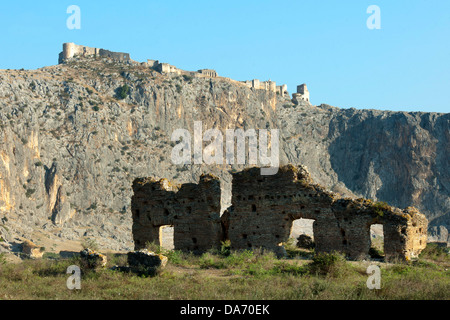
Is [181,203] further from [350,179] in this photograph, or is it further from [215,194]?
[350,179]

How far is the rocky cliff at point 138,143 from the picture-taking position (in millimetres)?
82438

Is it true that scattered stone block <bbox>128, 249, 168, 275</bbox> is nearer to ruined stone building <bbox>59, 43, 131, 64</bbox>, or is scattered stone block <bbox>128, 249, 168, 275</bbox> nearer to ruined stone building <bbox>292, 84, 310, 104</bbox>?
ruined stone building <bbox>59, 43, 131, 64</bbox>

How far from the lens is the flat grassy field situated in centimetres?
1377

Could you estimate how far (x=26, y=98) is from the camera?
8694 cm

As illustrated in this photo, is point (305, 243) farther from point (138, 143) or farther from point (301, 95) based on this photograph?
point (301, 95)

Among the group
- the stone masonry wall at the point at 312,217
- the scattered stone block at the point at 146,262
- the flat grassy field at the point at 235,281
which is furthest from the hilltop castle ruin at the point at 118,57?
the scattered stone block at the point at 146,262

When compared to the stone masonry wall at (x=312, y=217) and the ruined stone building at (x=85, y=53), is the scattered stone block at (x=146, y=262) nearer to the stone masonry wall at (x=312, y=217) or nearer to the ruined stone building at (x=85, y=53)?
the stone masonry wall at (x=312, y=217)

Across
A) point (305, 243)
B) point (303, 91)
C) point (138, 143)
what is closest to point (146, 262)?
point (305, 243)

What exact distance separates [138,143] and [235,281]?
82.8 m

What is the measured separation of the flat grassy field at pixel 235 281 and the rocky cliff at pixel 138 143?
48.1 meters

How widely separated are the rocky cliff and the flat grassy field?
48.1 m

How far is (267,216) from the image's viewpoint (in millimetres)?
23391

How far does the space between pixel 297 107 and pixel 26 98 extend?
61.1 meters

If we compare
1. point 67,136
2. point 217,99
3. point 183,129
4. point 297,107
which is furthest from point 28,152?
point 297,107
